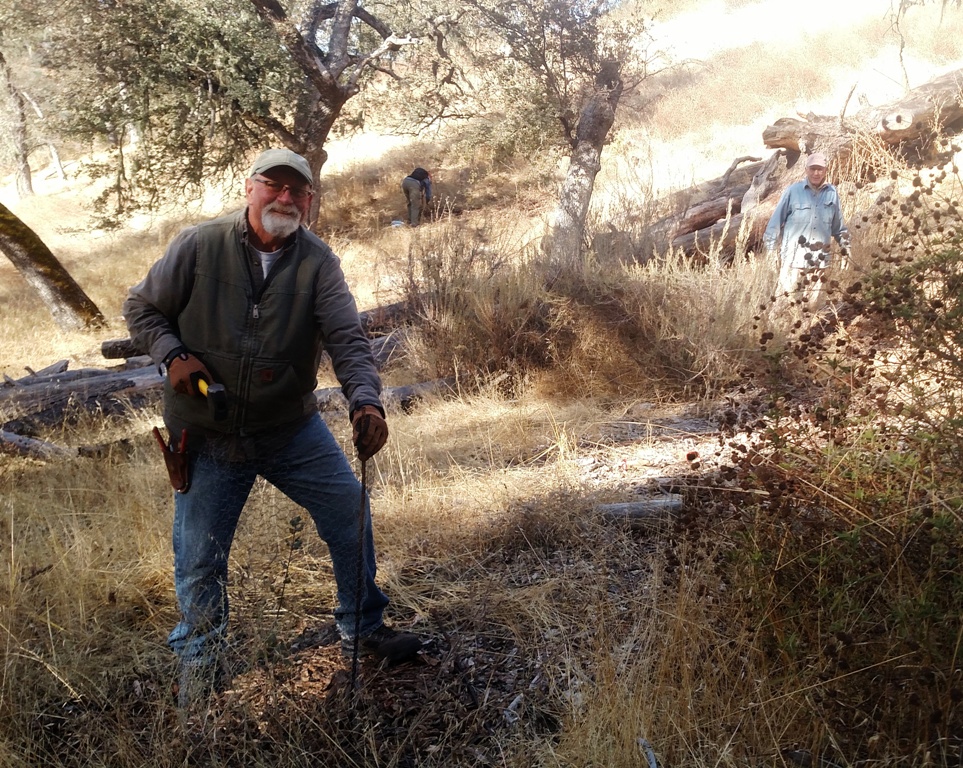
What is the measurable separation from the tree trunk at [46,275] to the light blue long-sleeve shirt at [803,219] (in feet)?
32.3

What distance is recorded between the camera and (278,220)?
8.64ft

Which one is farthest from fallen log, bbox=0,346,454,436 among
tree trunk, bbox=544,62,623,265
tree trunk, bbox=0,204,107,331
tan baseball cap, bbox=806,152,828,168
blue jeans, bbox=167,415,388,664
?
tree trunk, bbox=544,62,623,265

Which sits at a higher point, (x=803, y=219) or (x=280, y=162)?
(x=280, y=162)

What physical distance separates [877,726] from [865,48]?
2257cm

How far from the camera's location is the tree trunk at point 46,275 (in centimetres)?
1184

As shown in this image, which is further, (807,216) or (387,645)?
(807,216)

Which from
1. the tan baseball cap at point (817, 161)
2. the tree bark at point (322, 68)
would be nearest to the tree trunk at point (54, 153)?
the tree bark at point (322, 68)

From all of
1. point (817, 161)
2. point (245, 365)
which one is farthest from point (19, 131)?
point (245, 365)

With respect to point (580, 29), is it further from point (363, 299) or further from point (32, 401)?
point (32, 401)

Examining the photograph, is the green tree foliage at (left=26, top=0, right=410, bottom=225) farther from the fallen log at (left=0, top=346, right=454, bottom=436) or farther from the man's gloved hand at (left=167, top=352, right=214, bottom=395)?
the man's gloved hand at (left=167, top=352, right=214, bottom=395)

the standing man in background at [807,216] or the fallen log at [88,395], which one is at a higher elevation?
the standing man in background at [807,216]

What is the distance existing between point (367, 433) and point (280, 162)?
36.5 inches

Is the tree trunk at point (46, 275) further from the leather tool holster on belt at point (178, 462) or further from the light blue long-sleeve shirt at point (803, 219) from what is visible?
the leather tool holster on belt at point (178, 462)

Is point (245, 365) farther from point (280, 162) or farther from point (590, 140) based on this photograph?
point (590, 140)
